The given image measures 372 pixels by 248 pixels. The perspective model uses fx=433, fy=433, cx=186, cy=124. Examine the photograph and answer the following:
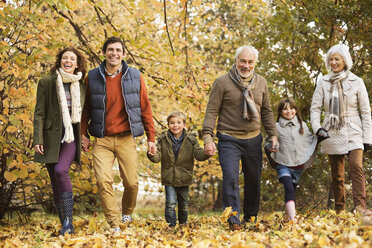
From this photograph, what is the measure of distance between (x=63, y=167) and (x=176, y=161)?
1550 mm

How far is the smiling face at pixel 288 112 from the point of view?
17.9 feet

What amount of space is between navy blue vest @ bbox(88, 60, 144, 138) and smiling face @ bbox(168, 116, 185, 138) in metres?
0.72

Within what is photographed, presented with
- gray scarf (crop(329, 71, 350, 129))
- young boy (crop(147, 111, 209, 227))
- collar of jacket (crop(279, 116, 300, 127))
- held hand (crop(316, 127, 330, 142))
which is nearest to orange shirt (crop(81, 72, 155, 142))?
young boy (crop(147, 111, 209, 227))

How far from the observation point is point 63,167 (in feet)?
15.1

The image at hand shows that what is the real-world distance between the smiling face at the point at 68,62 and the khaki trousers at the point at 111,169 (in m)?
0.85

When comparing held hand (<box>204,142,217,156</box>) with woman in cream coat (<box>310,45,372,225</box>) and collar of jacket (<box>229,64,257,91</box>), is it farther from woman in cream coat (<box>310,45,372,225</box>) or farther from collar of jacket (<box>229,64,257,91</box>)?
woman in cream coat (<box>310,45,372,225</box>)

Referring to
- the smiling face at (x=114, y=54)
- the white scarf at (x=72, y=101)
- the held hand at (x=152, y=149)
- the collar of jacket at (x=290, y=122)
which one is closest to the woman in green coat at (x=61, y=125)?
the white scarf at (x=72, y=101)

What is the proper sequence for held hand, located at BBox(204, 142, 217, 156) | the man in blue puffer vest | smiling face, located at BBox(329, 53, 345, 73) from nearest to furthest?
held hand, located at BBox(204, 142, 217, 156), the man in blue puffer vest, smiling face, located at BBox(329, 53, 345, 73)

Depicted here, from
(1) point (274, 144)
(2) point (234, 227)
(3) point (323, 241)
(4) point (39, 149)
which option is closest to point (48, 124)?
(4) point (39, 149)

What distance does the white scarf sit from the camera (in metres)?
4.66

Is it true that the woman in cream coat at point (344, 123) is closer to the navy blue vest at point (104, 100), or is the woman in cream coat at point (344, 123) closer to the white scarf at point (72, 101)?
the navy blue vest at point (104, 100)

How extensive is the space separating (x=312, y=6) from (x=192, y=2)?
1828mm

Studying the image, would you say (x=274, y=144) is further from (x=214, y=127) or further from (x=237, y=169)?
(x=214, y=127)

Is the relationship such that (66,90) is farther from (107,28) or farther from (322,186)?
(322,186)
